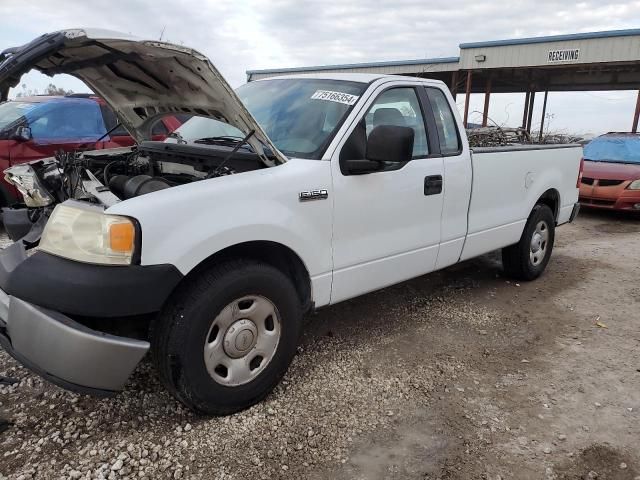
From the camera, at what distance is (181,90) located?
10.1 ft

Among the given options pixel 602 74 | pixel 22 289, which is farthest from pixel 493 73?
pixel 22 289

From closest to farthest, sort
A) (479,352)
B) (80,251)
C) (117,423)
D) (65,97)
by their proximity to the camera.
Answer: (80,251), (117,423), (479,352), (65,97)

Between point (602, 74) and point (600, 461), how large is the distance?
22.4 metres

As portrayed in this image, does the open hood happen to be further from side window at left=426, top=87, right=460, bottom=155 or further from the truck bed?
the truck bed

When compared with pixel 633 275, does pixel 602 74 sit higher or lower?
higher

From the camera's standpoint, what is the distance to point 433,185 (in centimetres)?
374

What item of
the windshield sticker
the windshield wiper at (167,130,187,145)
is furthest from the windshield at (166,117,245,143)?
the windshield sticker

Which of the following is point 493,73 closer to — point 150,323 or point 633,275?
point 633,275

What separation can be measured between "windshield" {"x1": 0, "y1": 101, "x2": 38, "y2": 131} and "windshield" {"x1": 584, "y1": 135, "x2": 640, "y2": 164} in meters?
9.81

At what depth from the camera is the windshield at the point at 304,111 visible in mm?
3208

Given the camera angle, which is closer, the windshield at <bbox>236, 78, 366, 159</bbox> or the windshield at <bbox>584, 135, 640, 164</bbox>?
the windshield at <bbox>236, 78, 366, 159</bbox>

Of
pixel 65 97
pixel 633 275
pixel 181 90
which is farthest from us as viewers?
pixel 65 97

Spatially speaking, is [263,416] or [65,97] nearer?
[263,416]

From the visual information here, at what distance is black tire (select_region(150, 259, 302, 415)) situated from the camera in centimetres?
248
